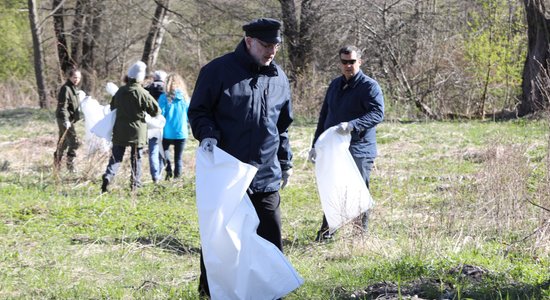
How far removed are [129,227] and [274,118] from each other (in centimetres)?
364

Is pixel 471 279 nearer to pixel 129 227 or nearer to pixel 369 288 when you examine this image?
pixel 369 288

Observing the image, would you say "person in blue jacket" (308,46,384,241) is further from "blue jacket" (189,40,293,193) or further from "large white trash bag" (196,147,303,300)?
"large white trash bag" (196,147,303,300)

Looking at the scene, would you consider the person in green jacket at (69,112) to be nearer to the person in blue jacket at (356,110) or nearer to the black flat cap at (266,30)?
the person in blue jacket at (356,110)

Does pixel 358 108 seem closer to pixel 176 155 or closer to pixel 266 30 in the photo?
pixel 266 30

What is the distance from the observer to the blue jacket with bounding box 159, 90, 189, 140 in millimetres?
11758

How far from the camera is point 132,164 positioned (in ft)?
36.1

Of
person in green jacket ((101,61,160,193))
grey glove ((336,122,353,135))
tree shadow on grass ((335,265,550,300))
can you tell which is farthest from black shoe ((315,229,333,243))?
person in green jacket ((101,61,160,193))

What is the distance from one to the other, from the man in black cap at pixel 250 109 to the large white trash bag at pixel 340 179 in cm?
217

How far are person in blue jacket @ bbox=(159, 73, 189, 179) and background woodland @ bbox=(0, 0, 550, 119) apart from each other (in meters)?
8.91

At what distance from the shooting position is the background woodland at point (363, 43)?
2145 centimetres

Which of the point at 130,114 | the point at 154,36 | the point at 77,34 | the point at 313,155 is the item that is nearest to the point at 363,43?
the point at 154,36

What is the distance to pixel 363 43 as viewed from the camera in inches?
907

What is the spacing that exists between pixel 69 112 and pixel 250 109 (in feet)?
25.4

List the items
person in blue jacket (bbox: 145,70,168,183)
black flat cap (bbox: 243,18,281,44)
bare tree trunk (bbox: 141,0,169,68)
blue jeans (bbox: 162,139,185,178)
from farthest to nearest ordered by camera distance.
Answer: bare tree trunk (bbox: 141,0,169,68)
blue jeans (bbox: 162,139,185,178)
person in blue jacket (bbox: 145,70,168,183)
black flat cap (bbox: 243,18,281,44)
